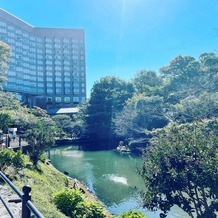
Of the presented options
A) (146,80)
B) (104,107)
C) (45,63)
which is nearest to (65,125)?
(104,107)

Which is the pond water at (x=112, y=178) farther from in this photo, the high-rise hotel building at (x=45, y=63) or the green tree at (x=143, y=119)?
the high-rise hotel building at (x=45, y=63)

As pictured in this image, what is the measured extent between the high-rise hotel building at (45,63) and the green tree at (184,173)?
52670 millimetres

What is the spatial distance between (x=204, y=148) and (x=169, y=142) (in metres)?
1.04

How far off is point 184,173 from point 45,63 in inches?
2513

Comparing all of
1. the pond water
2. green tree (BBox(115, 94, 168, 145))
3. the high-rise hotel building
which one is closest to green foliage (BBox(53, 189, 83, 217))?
the pond water

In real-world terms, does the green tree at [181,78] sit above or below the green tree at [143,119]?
above

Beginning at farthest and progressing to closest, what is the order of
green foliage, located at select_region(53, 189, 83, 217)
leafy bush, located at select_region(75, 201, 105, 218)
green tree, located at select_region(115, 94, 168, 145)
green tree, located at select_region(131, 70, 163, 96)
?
green tree, located at select_region(131, 70, 163, 96)
green tree, located at select_region(115, 94, 168, 145)
green foliage, located at select_region(53, 189, 83, 217)
leafy bush, located at select_region(75, 201, 105, 218)

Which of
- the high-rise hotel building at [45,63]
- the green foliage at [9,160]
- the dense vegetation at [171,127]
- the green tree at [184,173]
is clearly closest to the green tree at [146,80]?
the dense vegetation at [171,127]

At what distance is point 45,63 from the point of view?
219 ft

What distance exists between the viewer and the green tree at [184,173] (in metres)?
7.10

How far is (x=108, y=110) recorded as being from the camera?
3803 cm

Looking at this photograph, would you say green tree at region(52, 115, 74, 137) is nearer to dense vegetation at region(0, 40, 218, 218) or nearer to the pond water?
dense vegetation at region(0, 40, 218, 218)

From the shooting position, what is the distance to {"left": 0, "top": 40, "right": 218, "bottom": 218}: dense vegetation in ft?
24.3

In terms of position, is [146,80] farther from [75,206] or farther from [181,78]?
[75,206]
